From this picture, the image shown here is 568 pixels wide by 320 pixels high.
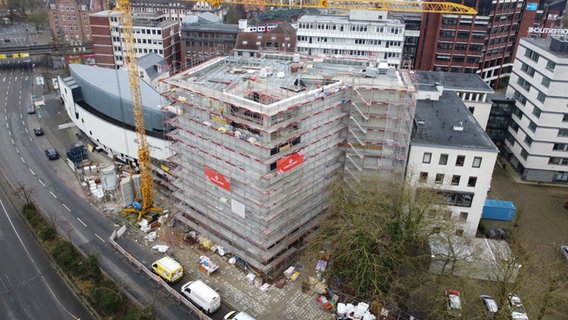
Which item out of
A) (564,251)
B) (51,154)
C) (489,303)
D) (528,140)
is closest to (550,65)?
(528,140)

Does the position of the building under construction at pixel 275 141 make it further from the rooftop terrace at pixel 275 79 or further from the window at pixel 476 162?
the window at pixel 476 162

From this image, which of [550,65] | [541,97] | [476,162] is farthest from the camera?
[541,97]

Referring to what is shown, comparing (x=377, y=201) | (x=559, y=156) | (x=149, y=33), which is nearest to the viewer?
(x=377, y=201)

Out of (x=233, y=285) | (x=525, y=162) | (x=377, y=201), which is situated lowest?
(x=233, y=285)

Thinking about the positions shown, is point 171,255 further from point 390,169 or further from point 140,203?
point 390,169

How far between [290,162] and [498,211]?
102 feet

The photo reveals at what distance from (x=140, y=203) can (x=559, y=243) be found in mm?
52268

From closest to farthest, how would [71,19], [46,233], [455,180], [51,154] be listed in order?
[46,233] < [455,180] < [51,154] < [71,19]

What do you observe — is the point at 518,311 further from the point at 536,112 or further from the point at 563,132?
the point at 536,112

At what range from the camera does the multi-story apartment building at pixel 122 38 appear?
99.1m

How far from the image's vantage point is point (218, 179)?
4491 centimetres

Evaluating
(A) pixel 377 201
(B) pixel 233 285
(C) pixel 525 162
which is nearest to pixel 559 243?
(C) pixel 525 162

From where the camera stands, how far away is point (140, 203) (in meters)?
56.8

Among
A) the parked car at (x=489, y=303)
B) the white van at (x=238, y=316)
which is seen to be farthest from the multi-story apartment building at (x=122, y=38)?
the parked car at (x=489, y=303)
